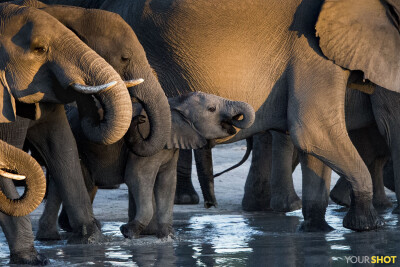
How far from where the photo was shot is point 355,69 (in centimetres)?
940

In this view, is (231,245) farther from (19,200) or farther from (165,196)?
(19,200)

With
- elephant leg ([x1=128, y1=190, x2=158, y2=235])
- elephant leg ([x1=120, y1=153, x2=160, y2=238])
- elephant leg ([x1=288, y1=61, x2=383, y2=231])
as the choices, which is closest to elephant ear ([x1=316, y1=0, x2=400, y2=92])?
elephant leg ([x1=288, y1=61, x2=383, y2=231])

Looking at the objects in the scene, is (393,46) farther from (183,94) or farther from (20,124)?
(20,124)

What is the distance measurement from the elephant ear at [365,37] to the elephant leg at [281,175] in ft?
5.64

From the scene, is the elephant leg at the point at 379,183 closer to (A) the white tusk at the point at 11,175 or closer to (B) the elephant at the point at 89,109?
(B) the elephant at the point at 89,109

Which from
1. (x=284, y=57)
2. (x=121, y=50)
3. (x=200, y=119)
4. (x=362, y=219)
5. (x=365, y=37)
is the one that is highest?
(x=365, y=37)

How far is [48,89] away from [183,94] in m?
1.58

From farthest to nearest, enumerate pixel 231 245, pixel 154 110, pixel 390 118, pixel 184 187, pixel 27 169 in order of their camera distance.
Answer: pixel 184 187 → pixel 390 118 → pixel 231 245 → pixel 154 110 → pixel 27 169

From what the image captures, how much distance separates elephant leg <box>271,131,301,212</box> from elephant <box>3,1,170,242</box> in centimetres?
280

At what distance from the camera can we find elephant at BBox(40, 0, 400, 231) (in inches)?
366

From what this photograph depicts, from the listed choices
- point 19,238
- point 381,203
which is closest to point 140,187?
point 19,238

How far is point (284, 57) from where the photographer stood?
9.48 meters

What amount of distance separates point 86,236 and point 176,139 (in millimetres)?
950

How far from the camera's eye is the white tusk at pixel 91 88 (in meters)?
7.29
